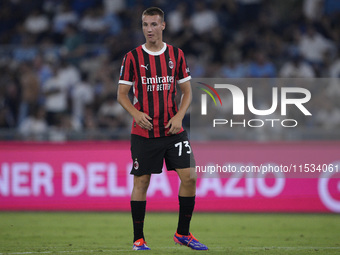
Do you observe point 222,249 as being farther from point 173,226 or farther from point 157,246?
point 173,226

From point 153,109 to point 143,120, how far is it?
0.19 m

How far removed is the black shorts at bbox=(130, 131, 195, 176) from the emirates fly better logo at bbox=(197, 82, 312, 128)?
161 inches

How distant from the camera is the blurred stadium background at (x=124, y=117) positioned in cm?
970

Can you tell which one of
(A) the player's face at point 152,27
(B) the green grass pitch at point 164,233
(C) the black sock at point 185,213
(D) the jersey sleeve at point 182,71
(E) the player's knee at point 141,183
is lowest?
(B) the green grass pitch at point 164,233

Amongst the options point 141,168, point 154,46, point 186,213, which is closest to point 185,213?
point 186,213

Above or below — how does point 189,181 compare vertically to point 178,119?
below

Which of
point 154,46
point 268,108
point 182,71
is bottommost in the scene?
point 268,108

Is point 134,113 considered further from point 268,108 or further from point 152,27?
point 268,108

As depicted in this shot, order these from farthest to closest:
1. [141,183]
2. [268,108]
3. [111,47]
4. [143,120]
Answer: [111,47] → [268,108] → [141,183] → [143,120]

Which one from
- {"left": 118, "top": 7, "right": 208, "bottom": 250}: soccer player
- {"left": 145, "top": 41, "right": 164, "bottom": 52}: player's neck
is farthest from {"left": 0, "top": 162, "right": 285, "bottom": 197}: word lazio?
{"left": 145, "top": 41, "right": 164, "bottom": 52}: player's neck

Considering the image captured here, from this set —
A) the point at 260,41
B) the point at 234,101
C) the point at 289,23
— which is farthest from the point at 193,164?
the point at 289,23

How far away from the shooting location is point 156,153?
6270 mm

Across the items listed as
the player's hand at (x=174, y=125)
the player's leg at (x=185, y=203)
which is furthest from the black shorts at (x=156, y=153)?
the player's leg at (x=185, y=203)

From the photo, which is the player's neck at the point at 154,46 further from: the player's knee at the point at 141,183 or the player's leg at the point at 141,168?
the player's knee at the point at 141,183
